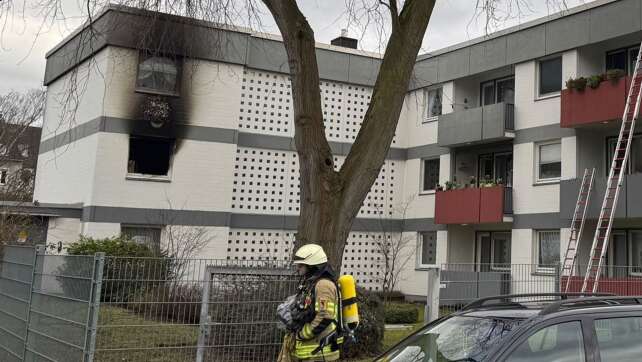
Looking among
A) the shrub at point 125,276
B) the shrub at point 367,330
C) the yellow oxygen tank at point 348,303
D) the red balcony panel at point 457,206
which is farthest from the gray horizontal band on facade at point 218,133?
the yellow oxygen tank at point 348,303

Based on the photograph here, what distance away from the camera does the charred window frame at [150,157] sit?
2160 centimetres

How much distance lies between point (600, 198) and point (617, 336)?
554 inches

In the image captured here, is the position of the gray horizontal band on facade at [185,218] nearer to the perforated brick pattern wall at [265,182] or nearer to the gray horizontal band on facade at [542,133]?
the perforated brick pattern wall at [265,182]

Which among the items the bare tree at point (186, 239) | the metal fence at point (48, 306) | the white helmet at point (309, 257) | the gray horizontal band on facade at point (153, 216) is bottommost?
the metal fence at point (48, 306)

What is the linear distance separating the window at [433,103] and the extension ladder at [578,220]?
783cm

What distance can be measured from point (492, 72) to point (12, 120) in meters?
30.4

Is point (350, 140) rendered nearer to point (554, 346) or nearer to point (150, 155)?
point (150, 155)

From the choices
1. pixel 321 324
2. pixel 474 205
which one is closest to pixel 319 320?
pixel 321 324

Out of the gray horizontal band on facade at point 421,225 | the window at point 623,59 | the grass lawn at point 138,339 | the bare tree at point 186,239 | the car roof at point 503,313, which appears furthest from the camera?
the gray horizontal band on facade at point 421,225

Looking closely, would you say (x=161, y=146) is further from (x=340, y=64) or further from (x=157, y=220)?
(x=340, y=64)

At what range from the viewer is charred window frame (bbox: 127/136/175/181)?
70.9 ft

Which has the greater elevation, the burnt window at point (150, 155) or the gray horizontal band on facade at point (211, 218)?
the burnt window at point (150, 155)

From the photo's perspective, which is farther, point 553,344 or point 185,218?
point 185,218

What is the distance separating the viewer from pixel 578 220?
60.6ft
